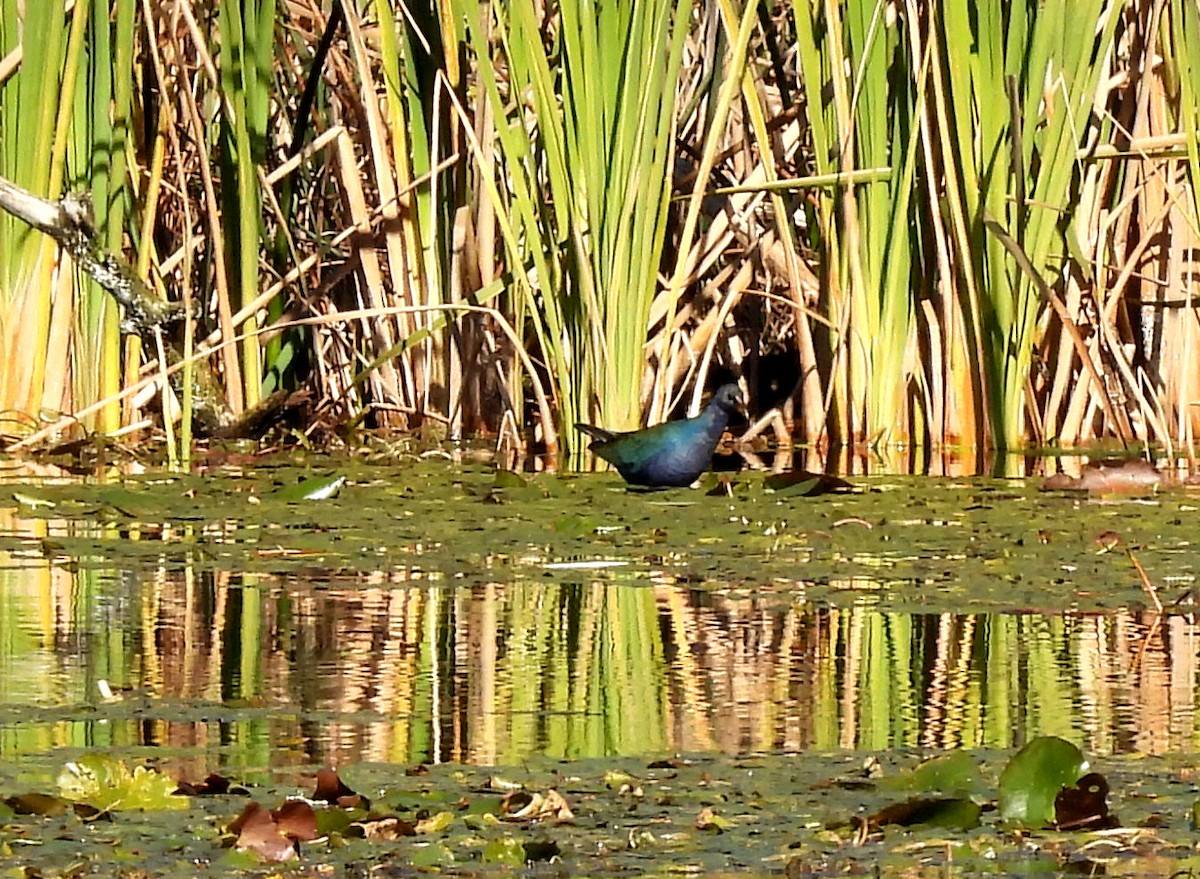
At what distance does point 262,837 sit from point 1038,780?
683mm

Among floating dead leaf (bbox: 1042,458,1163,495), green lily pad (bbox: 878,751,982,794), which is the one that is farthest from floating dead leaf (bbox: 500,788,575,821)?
floating dead leaf (bbox: 1042,458,1163,495)

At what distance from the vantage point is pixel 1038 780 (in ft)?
7.27

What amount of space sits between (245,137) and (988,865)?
4391 millimetres

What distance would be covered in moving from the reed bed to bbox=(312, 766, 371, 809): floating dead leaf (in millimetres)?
3541

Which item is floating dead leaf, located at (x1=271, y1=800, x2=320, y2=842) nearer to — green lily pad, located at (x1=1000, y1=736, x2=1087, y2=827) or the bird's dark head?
green lily pad, located at (x1=1000, y1=736, x2=1087, y2=827)

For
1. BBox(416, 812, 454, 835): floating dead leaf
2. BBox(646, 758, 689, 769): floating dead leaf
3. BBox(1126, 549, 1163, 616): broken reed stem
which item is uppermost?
BBox(1126, 549, 1163, 616): broken reed stem

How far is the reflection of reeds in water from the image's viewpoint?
263 centimetres

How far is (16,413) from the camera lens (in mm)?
6129

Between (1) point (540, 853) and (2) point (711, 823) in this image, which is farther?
(2) point (711, 823)

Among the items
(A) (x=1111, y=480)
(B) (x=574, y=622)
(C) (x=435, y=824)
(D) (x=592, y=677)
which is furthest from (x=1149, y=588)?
(C) (x=435, y=824)

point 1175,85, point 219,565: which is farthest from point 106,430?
point 1175,85

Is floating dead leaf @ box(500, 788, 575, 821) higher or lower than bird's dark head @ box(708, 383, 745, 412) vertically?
lower

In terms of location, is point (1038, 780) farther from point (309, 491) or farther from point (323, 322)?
point (323, 322)

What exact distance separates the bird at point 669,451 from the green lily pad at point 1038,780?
3.07 metres
